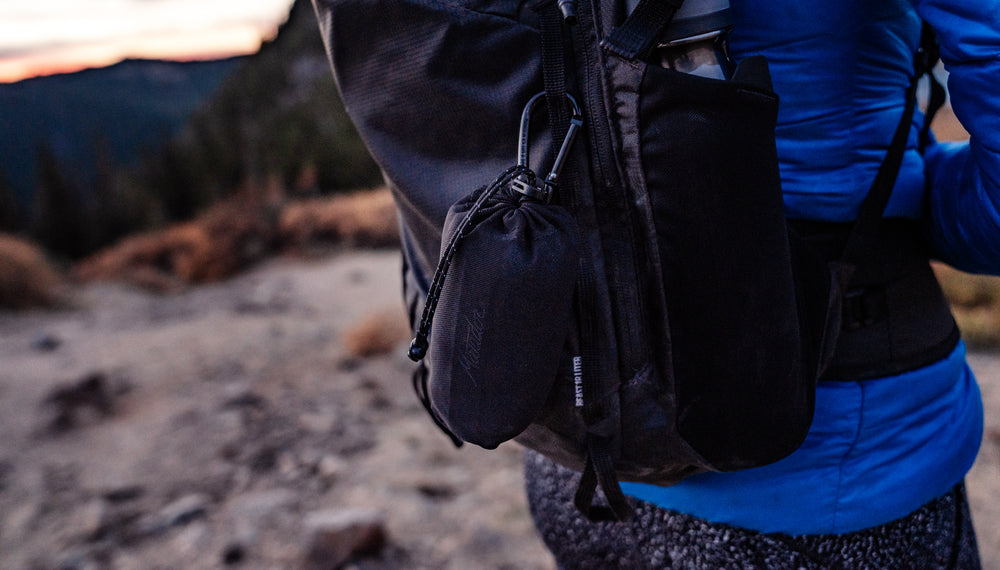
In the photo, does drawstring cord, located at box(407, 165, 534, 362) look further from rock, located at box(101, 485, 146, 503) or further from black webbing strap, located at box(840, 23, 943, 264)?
rock, located at box(101, 485, 146, 503)

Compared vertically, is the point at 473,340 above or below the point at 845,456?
above

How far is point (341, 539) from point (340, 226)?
6.47 m

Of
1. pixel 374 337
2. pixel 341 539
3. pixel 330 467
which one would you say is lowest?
pixel 374 337

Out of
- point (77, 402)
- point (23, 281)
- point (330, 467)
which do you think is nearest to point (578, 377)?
point (330, 467)

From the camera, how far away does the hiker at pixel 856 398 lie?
0.71m

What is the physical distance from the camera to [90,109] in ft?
418

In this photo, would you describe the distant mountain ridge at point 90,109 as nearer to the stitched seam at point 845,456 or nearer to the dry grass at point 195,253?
the dry grass at point 195,253

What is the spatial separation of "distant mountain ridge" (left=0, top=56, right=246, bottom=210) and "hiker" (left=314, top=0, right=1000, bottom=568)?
357ft

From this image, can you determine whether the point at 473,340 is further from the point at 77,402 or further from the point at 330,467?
the point at 77,402

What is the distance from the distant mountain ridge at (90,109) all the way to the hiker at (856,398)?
109047 millimetres

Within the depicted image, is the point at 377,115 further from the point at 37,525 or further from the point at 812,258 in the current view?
the point at 37,525

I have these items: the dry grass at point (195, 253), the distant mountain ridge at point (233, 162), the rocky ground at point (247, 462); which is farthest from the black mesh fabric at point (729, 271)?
the distant mountain ridge at point (233, 162)

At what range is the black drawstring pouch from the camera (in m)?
0.62

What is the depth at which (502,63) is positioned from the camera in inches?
26.7
